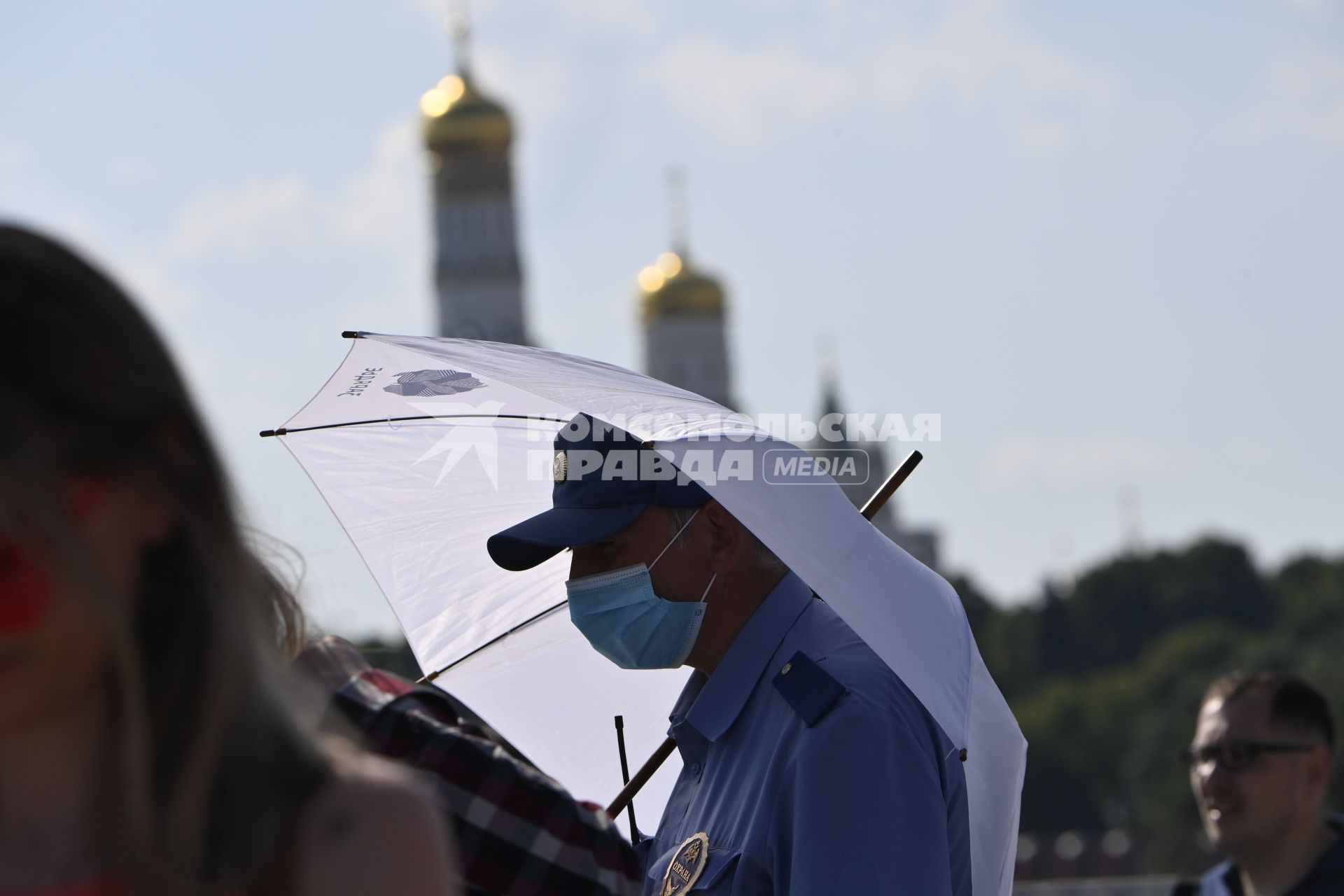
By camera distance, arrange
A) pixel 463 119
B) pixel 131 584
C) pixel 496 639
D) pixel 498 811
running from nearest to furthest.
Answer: pixel 131 584 < pixel 498 811 < pixel 496 639 < pixel 463 119

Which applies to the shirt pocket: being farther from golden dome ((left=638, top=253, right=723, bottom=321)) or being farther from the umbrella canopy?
golden dome ((left=638, top=253, right=723, bottom=321))

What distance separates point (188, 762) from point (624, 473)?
185 centimetres

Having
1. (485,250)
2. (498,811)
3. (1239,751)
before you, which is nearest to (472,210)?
(485,250)

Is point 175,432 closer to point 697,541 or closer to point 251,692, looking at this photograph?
point 251,692

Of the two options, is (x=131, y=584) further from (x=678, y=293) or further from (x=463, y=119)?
(x=678, y=293)

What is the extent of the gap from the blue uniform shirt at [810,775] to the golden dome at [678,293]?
61.5m

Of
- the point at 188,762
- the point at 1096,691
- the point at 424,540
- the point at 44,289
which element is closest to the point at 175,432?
the point at 44,289

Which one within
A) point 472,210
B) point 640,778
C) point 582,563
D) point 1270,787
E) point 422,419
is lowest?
point 1270,787

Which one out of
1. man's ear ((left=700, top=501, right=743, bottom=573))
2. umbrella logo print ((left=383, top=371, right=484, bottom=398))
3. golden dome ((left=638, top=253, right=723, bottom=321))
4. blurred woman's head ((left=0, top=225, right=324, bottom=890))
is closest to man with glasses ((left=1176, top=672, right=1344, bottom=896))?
man's ear ((left=700, top=501, right=743, bottom=573))

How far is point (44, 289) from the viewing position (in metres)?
1.49

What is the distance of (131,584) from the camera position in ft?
5.00

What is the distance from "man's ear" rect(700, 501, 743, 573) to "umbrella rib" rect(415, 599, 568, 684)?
0.68 metres

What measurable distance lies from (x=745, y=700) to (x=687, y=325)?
203 feet

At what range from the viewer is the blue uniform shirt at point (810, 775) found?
290cm
